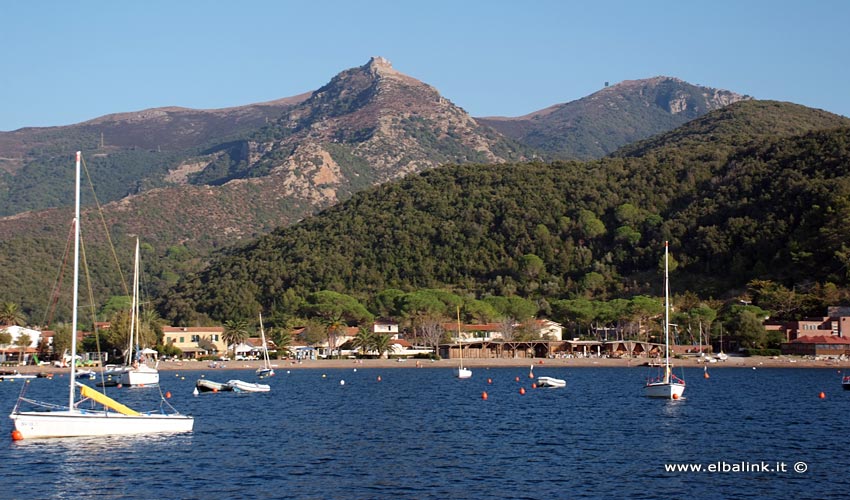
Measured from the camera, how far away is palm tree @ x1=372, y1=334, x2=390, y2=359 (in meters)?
139

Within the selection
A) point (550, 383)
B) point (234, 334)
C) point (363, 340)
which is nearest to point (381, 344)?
point (363, 340)

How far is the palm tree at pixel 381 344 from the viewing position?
139 meters

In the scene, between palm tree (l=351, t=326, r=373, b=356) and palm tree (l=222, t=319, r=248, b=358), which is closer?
palm tree (l=351, t=326, r=373, b=356)

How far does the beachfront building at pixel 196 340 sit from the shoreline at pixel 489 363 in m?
16.7

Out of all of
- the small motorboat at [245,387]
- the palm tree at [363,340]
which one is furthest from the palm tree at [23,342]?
the small motorboat at [245,387]

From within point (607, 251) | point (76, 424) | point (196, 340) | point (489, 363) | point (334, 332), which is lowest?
point (76, 424)

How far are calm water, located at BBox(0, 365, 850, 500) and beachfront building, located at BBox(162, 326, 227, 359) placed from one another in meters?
68.3

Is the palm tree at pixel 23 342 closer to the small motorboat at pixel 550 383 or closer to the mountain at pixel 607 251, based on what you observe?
the mountain at pixel 607 251

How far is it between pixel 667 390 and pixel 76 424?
4118cm

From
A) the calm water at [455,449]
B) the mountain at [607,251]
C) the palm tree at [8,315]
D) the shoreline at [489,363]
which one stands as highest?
the mountain at [607,251]

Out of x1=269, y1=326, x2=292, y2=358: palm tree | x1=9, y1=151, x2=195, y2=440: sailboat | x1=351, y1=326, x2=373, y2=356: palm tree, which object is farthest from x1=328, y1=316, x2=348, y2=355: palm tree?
x1=9, y1=151, x2=195, y2=440: sailboat

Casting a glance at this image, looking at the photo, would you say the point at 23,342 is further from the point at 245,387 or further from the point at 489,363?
the point at 245,387

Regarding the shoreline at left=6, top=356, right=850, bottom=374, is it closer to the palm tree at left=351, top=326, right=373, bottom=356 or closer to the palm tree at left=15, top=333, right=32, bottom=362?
the palm tree at left=351, top=326, right=373, bottom=356

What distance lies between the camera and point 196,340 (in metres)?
152
